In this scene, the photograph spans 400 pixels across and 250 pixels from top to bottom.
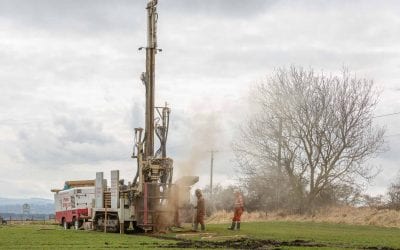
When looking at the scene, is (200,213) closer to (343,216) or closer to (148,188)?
(148,188)

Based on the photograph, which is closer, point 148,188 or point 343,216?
point 148,188

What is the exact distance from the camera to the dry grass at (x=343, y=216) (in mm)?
44594

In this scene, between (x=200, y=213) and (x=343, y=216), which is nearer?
(x=200, y=213)

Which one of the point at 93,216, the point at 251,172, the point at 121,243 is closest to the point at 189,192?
the point at 93,216

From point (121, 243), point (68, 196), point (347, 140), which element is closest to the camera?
point (121, 243)

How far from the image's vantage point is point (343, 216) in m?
49.3

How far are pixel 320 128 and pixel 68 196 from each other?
23.5 meters

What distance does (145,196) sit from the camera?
34.2 m

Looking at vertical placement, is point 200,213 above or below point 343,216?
above

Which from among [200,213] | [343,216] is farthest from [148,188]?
[343,216]

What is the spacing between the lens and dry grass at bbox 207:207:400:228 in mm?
44594

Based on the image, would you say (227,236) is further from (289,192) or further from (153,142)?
(289,192)

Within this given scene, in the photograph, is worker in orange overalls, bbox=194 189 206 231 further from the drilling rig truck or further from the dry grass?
the dry grass

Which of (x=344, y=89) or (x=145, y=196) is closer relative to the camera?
(x=145, y=196)
